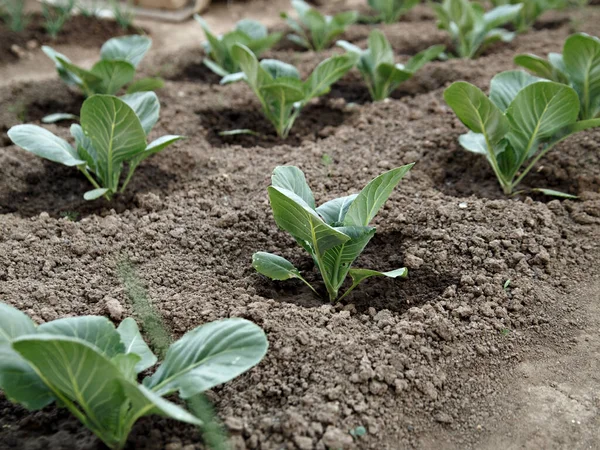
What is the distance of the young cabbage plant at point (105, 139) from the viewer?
2402mm

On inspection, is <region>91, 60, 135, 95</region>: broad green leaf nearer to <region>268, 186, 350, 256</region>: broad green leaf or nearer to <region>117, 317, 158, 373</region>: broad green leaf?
<region>268, 186, 350, 256</region>: broad green leaf

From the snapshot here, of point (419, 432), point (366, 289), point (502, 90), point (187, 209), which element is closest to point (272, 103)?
point (187, 209)

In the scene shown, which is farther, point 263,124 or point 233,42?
point 233,42

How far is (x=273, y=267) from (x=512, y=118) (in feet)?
4.00

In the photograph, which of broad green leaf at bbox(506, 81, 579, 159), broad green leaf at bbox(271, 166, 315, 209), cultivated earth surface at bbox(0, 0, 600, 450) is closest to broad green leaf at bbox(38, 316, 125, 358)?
cultivated earth surface at bbox(0, 0, 600, 450)

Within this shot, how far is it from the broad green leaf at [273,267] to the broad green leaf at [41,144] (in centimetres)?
92

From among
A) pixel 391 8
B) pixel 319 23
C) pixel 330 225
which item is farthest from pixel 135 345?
pixel 391 8

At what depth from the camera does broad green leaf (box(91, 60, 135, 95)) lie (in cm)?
318

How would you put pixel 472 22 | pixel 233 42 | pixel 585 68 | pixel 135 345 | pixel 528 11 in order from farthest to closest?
pixel 528 11, pixel 472 22, pixel 233 42, pixel 585 68, pixel 135 345

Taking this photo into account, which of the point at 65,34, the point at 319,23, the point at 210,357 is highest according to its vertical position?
the point at 210,357

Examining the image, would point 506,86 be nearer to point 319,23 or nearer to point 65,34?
point 319,23

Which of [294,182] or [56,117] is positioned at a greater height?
[294,182]

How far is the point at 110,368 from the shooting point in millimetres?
1407

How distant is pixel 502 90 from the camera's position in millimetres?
2773
